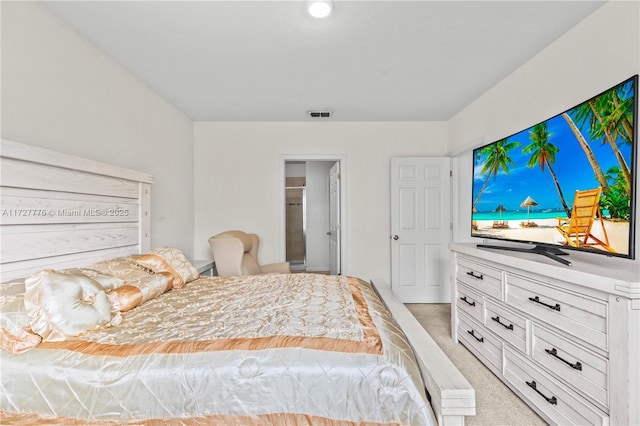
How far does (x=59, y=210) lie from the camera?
176 centimetres

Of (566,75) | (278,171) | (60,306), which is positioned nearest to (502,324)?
(566,75)

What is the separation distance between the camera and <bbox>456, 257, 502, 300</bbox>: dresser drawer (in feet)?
6.76

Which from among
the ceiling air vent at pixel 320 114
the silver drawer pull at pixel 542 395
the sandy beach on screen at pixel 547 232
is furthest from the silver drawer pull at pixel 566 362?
the ceiling air vent at pixel 320 114

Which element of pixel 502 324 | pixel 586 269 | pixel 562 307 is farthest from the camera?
pixel 502 324

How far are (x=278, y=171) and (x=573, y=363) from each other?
11.0ft

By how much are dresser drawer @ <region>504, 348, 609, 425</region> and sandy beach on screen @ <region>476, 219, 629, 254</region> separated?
76 centimetres

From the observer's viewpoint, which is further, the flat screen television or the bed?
the flat screen television

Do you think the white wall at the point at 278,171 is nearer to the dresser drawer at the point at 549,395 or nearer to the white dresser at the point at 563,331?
the white dresser at the point at 563,331

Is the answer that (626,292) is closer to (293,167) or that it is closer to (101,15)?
(101,15)

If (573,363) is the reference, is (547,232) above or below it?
above

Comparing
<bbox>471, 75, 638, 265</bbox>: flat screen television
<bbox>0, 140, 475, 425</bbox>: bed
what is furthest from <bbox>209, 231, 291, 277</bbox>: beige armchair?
<bbox>471, 75, 638, 265</bbox>: flat screen television

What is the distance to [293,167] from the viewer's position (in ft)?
20.3

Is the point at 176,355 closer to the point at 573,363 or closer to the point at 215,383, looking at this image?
the point at 215,383

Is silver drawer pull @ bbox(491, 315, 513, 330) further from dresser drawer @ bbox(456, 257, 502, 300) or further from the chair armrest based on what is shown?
the chair armrest
